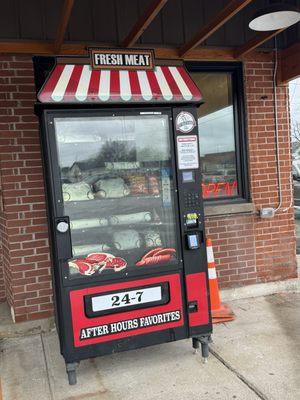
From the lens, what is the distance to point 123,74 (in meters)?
3.52

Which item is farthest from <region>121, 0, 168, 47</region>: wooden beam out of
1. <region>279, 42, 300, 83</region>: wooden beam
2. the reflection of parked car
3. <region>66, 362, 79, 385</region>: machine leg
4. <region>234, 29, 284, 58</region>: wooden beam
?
<region>66, 362, 79, 385</region>: machine leg

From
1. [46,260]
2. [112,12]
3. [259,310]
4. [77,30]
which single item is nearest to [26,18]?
[77,30]

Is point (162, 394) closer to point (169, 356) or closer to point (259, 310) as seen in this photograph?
point (169, 356)

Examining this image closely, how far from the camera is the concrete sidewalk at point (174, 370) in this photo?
3.18m

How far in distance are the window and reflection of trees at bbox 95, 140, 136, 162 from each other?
172 cm

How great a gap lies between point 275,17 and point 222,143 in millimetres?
1728

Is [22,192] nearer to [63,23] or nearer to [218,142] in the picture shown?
[63,23]

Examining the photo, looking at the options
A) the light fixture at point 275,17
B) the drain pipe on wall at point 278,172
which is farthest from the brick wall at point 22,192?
the drain pipe on wall at point 278,172

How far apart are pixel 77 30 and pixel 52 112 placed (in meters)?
1.59

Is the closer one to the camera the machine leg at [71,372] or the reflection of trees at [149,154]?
the machine leg at [71,372]

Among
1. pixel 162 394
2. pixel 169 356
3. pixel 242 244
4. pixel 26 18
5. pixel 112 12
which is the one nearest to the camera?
pixel 162 394

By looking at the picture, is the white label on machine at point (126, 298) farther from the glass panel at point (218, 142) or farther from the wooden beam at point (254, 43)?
the wooden beam at point (254, 43)

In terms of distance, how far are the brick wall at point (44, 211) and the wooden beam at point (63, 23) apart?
415 mm

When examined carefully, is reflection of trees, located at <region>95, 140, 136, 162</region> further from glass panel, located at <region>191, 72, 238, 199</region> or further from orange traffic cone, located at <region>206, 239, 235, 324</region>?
glass panel, located at <region>191, 72, 238, 199</region>
